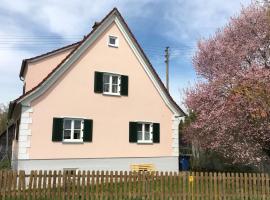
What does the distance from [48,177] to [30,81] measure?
471 inches

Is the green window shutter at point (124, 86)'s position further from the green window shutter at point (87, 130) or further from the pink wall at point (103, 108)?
the green window shutter at point (87, 130)

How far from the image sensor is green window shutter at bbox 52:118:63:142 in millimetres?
18656

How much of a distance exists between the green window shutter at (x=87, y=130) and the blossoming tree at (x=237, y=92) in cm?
876

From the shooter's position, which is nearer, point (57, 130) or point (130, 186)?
point (130, 186)

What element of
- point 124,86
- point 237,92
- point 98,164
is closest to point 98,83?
point 124,86

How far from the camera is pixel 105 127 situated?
20547 mm

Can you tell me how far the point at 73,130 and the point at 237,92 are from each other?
986cm

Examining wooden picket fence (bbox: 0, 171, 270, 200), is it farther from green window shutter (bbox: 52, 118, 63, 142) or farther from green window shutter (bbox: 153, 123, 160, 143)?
green window shutter (bbox: 153, 123, 160, 143)

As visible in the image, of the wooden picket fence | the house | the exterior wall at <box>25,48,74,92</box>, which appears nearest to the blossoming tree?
the house

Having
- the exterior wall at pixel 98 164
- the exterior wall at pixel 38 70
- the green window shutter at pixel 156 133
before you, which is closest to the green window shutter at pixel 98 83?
the exterior wall at pixel 98 164

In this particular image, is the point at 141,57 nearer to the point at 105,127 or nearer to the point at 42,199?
the point at 105,127

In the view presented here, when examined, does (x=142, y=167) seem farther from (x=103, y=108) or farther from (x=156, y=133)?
(x=103, y=108)

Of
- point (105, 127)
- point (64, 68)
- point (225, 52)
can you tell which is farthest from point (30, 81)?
point (225, 52)

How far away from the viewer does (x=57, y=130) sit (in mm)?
18750
